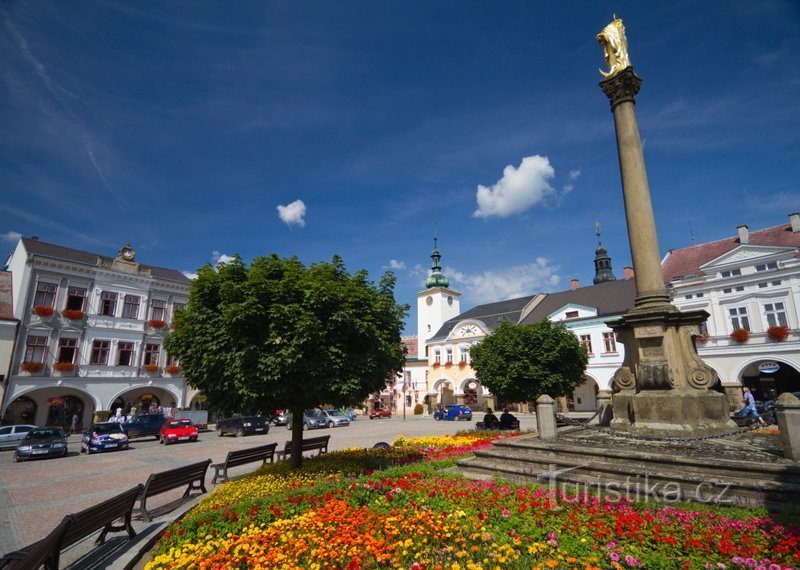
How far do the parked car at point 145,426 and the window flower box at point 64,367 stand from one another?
22.1 ft

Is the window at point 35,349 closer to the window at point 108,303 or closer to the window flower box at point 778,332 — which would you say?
the window at point 108,303

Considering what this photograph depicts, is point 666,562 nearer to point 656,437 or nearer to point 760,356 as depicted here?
point 656,437

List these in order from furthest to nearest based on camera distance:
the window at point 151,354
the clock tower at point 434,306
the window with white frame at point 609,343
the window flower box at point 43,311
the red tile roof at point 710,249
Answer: the clock tower at point 434,306 → the window with white frame at point 609,343 → the window at point 151,354 → the red tile roof at point 710,249 → the window flower box at point 43,311

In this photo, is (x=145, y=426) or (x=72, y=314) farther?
(x=72, y=314)

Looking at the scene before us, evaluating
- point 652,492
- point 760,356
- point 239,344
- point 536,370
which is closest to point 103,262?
point 239,344

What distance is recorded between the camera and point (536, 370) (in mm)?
18375

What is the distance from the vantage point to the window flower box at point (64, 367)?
27.3 m

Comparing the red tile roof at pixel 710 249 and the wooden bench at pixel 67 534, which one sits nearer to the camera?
the wooden bench at pixel 67 534

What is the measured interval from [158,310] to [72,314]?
575 centimetres

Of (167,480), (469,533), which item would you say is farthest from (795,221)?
(167,480)

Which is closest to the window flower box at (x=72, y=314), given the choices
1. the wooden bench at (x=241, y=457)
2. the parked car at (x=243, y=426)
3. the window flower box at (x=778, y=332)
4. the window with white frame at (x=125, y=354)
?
the window with white frame at (x=125, y=354)

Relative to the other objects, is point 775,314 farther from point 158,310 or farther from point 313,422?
point 158,310

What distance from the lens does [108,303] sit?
30984 mm

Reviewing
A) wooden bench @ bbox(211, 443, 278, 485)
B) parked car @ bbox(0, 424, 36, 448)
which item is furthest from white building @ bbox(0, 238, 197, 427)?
wooden bench @ bbox(211, 443, 278, 485)
